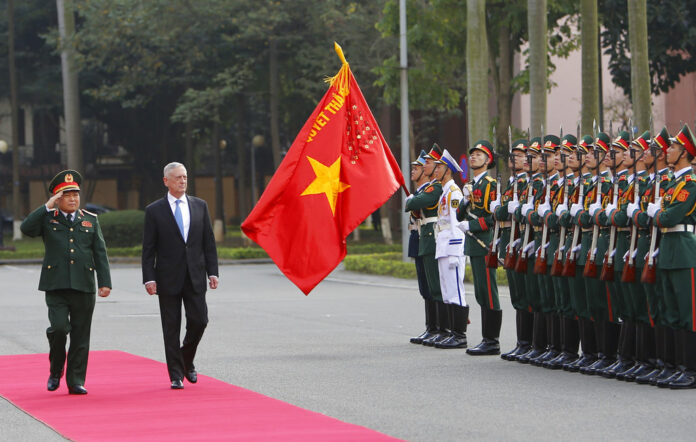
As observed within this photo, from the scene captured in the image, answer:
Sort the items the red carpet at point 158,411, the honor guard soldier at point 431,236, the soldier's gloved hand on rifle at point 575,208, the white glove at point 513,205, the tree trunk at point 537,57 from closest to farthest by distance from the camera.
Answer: the red carpet at point 158,411 → the soldier's gloved hand on rifle at point 575,208 → the white glove at point 513,205 → the honor guard soldier at point 431,236 → the tree trunk at point 537,57

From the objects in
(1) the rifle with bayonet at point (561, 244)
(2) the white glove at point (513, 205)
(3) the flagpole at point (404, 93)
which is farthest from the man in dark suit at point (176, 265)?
(3) the flagpole at point (404, 93)

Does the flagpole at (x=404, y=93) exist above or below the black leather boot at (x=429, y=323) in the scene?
above

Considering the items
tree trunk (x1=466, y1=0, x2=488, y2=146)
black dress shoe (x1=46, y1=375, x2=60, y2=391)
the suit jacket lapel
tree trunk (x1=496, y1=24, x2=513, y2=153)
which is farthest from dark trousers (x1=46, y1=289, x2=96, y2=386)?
tree trunk (x1=496, y1=24, x2=513, y2=153)

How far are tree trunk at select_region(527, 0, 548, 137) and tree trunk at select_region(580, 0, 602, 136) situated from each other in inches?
32.1

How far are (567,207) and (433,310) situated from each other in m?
3.20

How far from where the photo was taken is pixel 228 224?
253 feet

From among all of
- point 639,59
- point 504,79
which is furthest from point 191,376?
point 504,79

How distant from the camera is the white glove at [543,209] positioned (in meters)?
12.1

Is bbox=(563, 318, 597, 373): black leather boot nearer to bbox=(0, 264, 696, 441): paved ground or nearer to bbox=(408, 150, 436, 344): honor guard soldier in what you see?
bbox=(0, 264, 696, 441): paved ground

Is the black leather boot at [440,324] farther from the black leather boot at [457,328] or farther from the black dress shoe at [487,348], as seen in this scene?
the black dress shoe at [487,348]

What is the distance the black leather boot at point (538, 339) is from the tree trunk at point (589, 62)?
1255 centimetres

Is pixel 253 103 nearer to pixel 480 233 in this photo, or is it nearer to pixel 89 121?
pixel 89 121

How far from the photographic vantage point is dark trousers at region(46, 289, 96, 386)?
10.7 m

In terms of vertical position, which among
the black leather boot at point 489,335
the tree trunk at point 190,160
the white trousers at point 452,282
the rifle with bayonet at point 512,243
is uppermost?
the tree trunk at point 190,160
